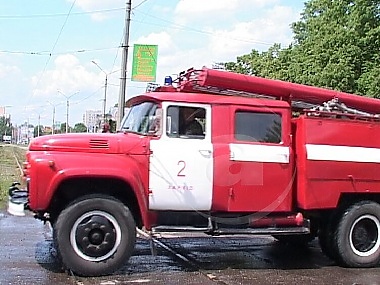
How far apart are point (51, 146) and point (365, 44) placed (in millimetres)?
23832

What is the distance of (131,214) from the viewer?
28.4 ft

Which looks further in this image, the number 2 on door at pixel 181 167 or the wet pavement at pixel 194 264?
the number 2 on door at pixel 181 167

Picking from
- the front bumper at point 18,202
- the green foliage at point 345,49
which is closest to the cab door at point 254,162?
the front bumper at point 18,202

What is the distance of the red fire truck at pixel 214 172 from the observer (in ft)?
27.6

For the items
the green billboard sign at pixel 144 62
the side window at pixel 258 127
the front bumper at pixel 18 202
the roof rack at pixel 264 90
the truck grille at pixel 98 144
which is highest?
the green billboard sign at pixel 144 62

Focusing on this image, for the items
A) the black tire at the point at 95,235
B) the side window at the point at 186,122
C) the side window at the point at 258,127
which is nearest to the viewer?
the black tire at the point at 95,235

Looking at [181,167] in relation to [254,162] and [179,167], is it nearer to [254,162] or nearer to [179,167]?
[179,167]

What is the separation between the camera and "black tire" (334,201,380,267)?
9727 millimetres

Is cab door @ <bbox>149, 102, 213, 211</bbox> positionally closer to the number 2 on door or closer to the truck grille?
the number 2 on door

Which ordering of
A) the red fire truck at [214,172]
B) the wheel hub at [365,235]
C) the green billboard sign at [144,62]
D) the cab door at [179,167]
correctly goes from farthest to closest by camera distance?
the green billboard sign at [144,62] → the wheel hub at [365,235] → the cab door at [179,167] → the red fire truck at [214,172]

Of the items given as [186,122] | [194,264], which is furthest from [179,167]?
[194,264]

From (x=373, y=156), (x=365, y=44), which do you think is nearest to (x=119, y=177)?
(x=373, y=156)

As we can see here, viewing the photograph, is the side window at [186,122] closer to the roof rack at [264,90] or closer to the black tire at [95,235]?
the roof rack at [264,90]

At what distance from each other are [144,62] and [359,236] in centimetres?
1516
